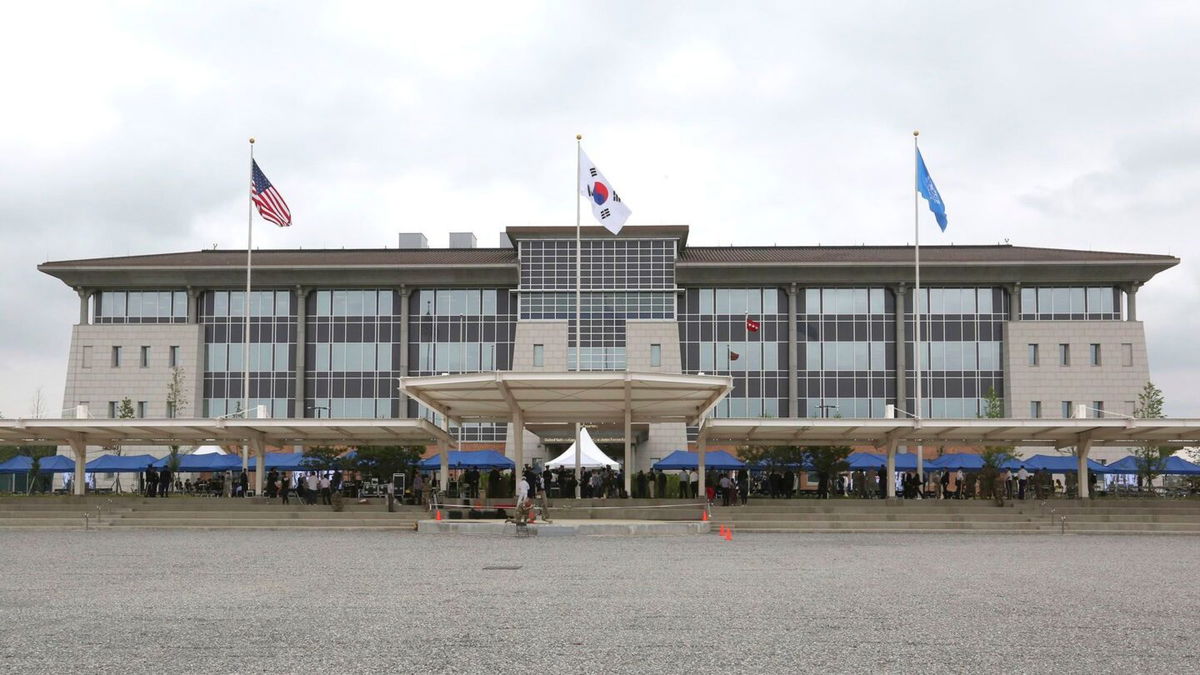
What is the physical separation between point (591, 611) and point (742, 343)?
56742mm

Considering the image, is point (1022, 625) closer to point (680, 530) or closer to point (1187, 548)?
point (1187, 548)

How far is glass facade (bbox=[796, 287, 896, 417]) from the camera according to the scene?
226 feet

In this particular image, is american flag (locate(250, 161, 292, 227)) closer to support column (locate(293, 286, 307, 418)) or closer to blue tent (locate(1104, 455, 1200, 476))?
support column (locate(293, 286, 307, 418))

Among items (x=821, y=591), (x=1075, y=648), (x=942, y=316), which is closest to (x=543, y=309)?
(x=942, y=316)

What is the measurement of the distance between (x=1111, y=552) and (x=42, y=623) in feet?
65.8

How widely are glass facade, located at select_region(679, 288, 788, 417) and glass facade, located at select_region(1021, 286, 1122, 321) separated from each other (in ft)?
45.4

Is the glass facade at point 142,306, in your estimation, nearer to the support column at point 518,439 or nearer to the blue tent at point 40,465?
the blue tent at point 40,465

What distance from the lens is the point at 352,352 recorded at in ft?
231

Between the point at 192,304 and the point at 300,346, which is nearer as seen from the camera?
the point at 300,346

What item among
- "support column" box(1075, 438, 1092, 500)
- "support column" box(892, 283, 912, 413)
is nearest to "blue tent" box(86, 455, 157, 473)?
"support column" box(1075, 438, 1092, 500)

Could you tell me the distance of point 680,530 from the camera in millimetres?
31344

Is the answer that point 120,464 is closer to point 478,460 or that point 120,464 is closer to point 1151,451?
point 478,460

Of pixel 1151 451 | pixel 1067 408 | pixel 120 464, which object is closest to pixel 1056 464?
pixel 1151 451

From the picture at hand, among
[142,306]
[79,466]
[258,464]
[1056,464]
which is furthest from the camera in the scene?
[142,306]
